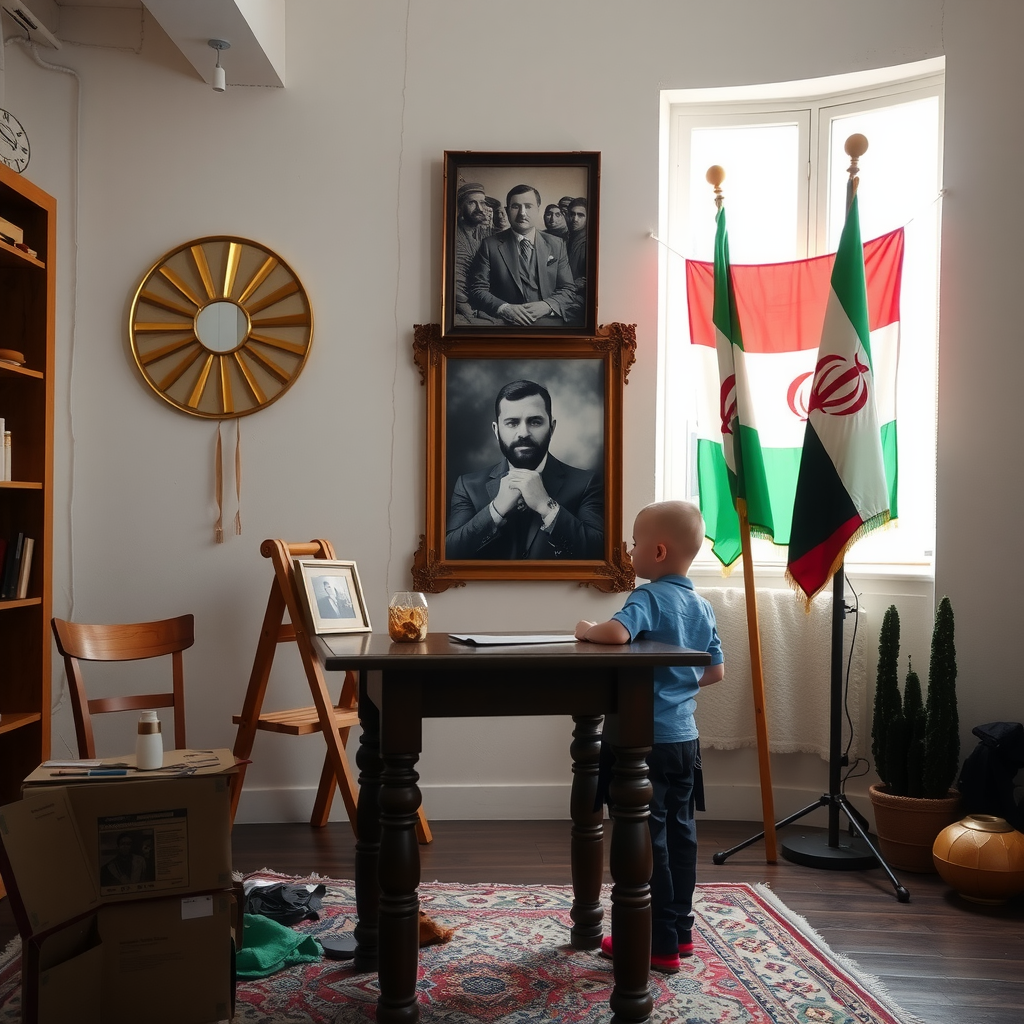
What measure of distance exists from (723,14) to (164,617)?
10.3 ft

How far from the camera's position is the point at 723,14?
3904mm

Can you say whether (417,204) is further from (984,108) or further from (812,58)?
(984,108)

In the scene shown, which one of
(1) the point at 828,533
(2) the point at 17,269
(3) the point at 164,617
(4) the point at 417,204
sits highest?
(4) the point at 417,204

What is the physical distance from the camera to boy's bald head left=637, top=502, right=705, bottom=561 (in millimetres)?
2424

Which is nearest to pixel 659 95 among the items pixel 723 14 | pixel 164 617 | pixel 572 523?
pixel 723 14

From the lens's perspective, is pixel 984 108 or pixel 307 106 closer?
pixel 984 108

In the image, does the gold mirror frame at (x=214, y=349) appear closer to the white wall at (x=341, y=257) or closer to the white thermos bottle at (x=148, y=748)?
the white wall at (x=341, y=257)

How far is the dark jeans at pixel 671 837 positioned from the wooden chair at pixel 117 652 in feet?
5.41

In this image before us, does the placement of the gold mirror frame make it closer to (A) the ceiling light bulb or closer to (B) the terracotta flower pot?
(A) the ceiling light bulb

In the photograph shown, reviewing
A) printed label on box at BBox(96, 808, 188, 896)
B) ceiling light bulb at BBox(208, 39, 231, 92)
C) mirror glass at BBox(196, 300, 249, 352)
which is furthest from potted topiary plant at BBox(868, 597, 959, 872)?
ceiling light bulb at BBox(208, 39, 231, 92)

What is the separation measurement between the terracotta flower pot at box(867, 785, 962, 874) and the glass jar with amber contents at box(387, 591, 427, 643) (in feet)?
6.30

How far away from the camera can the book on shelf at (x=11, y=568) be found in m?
3.18

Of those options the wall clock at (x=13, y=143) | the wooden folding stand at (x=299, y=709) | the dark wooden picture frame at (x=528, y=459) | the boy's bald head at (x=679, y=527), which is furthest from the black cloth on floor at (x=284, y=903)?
the wall clock at (x=13, y=143)

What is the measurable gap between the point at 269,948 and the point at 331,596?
93cm
